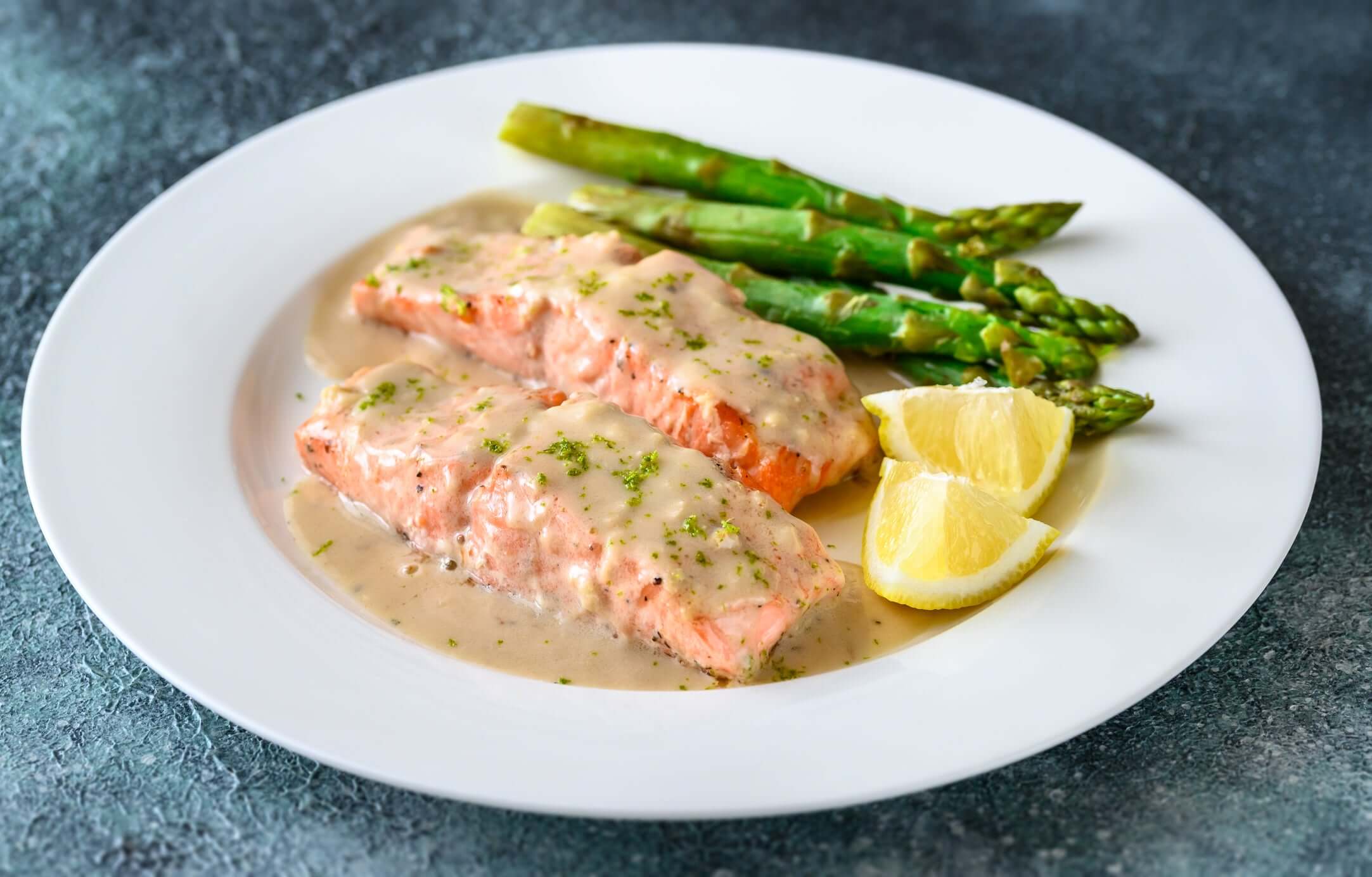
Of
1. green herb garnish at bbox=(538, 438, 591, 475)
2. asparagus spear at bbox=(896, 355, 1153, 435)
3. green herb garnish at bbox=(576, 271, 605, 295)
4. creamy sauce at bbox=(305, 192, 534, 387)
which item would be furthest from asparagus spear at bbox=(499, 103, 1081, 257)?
green herb garnish at bbox=(538, 438, 591, 475)

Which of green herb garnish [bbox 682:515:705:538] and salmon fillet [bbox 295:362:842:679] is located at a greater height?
green herb garnish [bbox 682:515:705:538]

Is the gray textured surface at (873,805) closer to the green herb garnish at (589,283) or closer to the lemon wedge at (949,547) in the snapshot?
the lemon wedge at (949,547)

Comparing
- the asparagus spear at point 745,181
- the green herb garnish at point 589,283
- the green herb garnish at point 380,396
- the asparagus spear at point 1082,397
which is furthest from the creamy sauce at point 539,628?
the asparagus spear at point 745,181

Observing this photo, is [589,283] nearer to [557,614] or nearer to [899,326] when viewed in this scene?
[899,326]

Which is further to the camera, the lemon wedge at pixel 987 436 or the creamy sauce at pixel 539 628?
the lemon wedge at pixel 987 436

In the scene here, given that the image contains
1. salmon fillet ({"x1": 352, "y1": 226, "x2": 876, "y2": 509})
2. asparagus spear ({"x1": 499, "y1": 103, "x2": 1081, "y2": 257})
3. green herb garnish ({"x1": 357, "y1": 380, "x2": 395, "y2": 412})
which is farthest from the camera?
asparagus spear ({"x1": 499, "y1": 103, "x2": 1081, "y2": 257})

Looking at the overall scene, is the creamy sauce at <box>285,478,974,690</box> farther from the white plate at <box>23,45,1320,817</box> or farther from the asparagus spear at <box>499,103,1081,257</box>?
the asparagus spear at <box>499,103,1081,257</box>

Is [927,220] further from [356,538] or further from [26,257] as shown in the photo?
[26,257]
